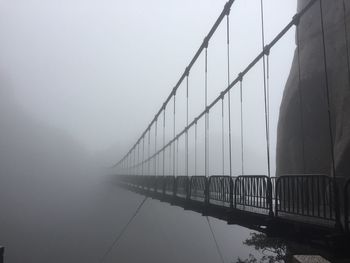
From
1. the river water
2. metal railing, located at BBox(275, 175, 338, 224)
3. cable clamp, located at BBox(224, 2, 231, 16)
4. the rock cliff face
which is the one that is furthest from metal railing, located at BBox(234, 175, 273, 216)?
the river water

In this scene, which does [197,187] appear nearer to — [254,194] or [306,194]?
[254,194]

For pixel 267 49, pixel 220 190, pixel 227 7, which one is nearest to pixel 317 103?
pixel 227 7

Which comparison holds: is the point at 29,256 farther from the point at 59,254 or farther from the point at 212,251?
the point at 212,251

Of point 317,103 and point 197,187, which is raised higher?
point 317,103

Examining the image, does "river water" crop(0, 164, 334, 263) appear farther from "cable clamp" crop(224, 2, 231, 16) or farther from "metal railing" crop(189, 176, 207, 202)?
"cable clamp" crop(224, 2, 231, 16)

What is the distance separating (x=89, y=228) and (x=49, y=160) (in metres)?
40.0

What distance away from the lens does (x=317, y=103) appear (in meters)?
16.5

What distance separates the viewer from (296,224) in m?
5.40

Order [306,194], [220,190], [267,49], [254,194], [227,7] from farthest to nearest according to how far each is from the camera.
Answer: [227,7] < [267,49] < [220,190] < [254,194] < [306,194]

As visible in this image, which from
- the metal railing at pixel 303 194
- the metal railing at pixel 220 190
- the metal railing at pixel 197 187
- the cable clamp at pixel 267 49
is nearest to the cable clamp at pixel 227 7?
the cable clamp at pixel 267 49

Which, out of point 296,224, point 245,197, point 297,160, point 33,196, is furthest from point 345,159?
point 33,196

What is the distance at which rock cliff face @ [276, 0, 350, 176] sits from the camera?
13.8 metres

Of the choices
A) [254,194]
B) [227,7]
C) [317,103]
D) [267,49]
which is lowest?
[254,194]

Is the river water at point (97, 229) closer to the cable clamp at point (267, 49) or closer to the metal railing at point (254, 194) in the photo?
the cable clamp at point (267, 49)
